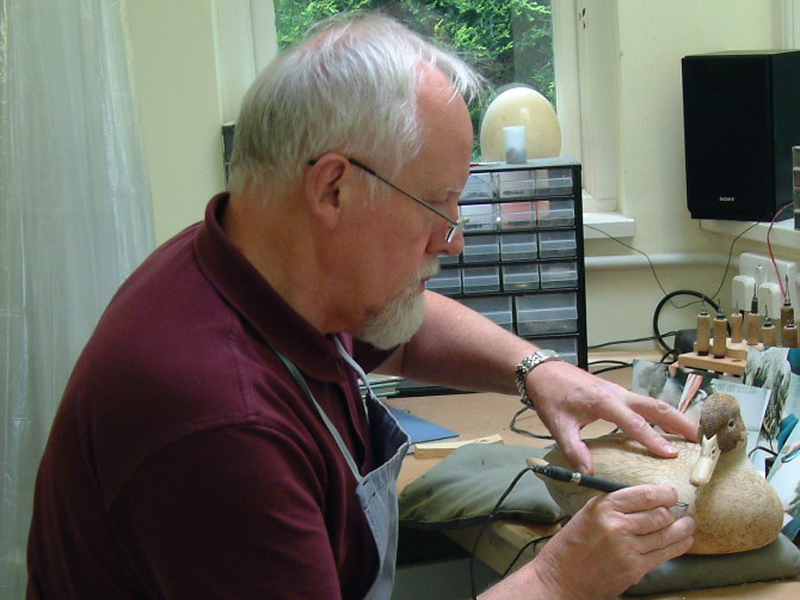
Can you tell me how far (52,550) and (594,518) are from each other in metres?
0.52

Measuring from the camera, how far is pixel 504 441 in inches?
65.7

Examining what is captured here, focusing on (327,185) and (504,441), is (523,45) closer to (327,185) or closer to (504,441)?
(504,441)

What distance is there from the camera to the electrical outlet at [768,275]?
188cm

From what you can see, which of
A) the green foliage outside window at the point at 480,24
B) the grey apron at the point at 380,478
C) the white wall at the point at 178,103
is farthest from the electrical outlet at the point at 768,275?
the white wall at the point at 178,103

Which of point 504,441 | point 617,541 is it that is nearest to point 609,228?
point 504,441

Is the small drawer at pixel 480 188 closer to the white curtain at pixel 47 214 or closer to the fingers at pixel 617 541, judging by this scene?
the white curtain at pixel 47 214

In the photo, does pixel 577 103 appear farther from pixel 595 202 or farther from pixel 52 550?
pixel 52 550

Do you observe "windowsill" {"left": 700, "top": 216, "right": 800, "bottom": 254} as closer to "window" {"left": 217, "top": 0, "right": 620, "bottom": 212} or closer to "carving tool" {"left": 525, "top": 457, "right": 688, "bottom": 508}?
"window" {"left": 217, "top": 0, "right": 620, "bottom": 212}

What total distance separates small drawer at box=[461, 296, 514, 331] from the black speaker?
0.47 meters

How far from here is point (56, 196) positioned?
1.29m

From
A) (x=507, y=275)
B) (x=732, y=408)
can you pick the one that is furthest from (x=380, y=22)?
(x=507, y=275)

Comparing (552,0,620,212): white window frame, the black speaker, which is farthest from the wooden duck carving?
(552,0,620,212): white window frame

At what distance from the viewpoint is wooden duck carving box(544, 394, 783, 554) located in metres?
1.10

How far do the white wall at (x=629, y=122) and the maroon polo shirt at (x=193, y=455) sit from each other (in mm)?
1233
